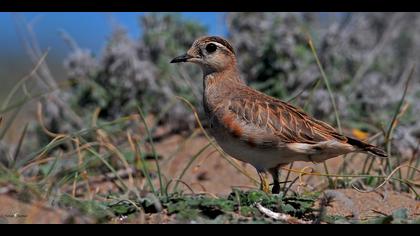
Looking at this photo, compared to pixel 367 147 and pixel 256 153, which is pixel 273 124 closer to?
pixel 256 153

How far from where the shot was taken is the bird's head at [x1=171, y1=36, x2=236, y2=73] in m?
6.73

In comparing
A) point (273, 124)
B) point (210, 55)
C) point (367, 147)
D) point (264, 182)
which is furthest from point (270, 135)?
point (210, 55)

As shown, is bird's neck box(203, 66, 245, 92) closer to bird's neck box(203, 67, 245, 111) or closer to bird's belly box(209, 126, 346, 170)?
bird's neck box(203, 67, 245, 111)

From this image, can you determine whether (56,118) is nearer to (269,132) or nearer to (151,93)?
(151,93)

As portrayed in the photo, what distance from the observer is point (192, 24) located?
10219 mm

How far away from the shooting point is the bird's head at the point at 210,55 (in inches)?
265

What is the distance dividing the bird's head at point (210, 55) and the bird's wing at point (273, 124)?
73 centimetres

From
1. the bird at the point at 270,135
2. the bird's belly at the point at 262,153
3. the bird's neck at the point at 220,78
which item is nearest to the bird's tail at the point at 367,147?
the bird at the point at 270,135

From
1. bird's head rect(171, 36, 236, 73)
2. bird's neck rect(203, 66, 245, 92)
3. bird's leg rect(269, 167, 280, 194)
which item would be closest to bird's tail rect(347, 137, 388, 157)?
bird's leg rect(269, 167, 280, 194)

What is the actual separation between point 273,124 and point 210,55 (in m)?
1.32

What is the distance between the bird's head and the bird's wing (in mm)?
731

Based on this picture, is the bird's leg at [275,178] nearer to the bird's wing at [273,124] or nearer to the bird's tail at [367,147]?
the bird's wing at [273,124]

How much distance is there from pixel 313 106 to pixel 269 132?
3.65 m
